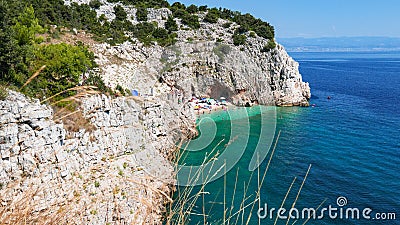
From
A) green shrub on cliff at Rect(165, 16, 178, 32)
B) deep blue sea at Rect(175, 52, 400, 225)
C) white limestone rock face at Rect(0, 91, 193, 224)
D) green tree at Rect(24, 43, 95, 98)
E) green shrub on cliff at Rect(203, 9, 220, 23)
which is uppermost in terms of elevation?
green shrub on cliff at Rect(203, 9, 220, 23)

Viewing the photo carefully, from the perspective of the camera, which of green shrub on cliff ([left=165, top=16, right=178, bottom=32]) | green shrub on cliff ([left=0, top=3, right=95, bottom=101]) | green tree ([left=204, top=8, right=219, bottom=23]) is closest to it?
green shrub on cliff ([left=0, top=3, right=95, bottom=101])

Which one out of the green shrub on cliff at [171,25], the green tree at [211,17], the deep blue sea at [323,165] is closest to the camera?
the deep blue sea at [323,165]

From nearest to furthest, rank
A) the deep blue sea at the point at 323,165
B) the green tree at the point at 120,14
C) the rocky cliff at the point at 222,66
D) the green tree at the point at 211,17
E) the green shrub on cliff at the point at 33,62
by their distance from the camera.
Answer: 1. the green shrub on cliff at the point at 33,62
2. the deep blue sea at the point at 323,165
3. the rocky cliff at the point at 222,66
4. the green tree at the point at 120,14
5. the green tree at the point at 211,17

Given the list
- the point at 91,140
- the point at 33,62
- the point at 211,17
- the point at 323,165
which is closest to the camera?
the point at 91,140

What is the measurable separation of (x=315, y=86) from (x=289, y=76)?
1537 cm

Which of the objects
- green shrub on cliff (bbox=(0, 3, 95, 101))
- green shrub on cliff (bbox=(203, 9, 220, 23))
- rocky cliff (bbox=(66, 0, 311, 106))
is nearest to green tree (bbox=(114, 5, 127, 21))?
rocky cliff (bbox=(66, 0, 311, 106))

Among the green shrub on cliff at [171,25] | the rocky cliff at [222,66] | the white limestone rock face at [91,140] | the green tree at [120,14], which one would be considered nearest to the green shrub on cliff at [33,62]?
the white limestone rock face at [91,140]

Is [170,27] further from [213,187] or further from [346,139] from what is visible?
[213,187]

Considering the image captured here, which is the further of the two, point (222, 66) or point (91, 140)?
point (222, 66)
